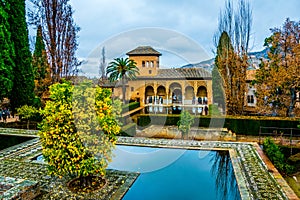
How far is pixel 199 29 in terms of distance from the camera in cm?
1722

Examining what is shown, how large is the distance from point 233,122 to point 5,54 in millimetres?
13195

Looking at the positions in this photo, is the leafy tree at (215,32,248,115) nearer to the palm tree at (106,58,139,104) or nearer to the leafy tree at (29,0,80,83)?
the palm tree at (106,58,139,104)

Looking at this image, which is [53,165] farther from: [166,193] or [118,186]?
[166,193]

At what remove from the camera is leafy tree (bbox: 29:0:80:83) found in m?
16.2

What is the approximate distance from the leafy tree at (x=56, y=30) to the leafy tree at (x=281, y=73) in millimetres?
13432

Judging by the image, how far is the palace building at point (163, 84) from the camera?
88.5 ft

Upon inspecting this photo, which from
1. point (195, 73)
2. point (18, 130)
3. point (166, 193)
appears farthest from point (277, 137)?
point (195, 73)

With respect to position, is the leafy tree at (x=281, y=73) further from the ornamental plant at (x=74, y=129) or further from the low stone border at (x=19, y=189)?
the low stone border at (x=19, y=189)

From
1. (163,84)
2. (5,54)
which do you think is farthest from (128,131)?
(163,84)

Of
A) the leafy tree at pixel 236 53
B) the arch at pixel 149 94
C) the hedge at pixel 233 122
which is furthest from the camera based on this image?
the arch at pixel 149 94

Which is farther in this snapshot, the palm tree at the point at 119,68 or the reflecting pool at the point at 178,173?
the palm tree at the point at 119,68

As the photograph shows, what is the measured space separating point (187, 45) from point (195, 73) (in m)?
15.2

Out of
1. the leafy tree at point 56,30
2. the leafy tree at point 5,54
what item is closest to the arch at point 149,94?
the leafy tree at point 56,30

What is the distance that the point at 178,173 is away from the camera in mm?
6965
